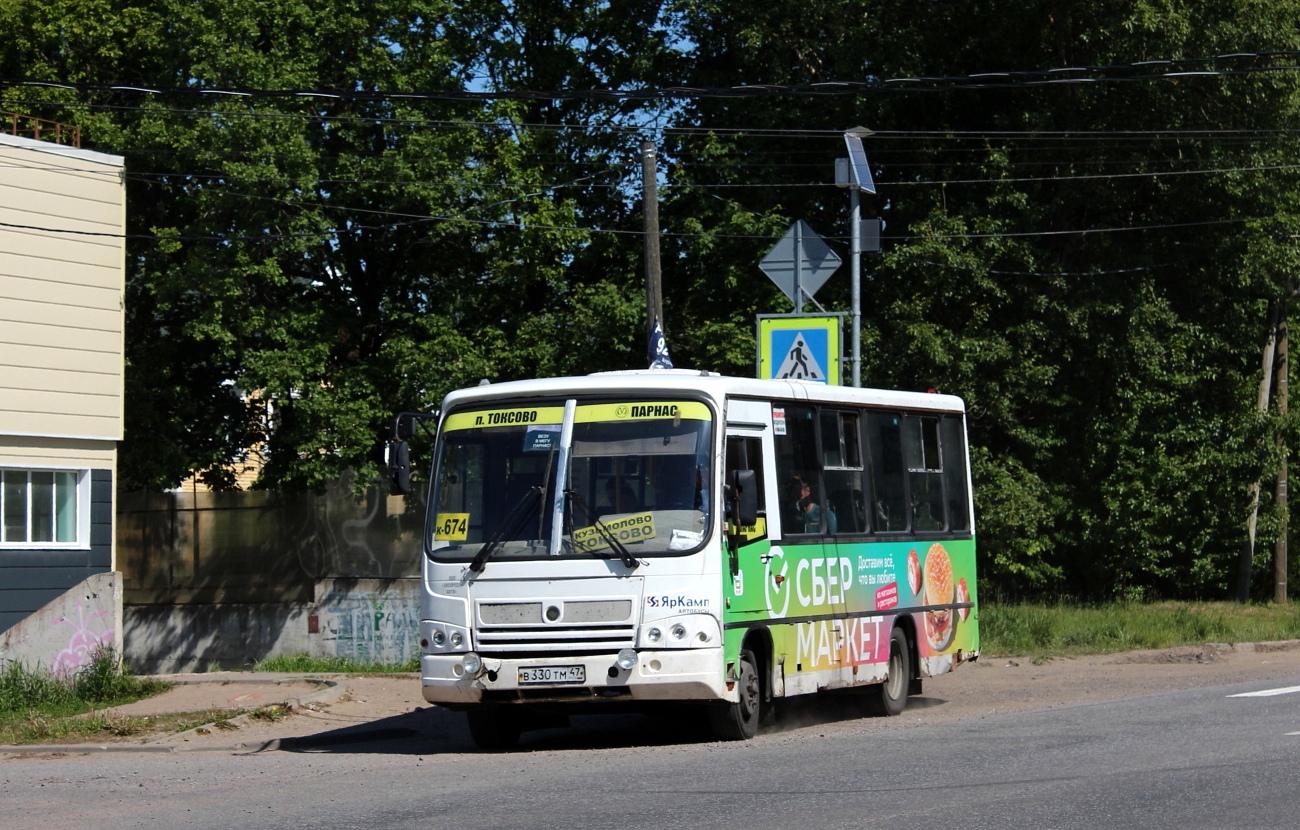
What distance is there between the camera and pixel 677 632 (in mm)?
12547

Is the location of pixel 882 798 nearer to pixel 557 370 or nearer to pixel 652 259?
pixel 652 259

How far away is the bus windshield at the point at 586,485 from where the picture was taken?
503 inches

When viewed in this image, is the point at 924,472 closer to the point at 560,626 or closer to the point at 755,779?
the point at 560,626

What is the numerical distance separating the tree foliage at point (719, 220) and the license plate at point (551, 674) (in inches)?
579

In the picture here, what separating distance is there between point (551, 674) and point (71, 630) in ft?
34.9

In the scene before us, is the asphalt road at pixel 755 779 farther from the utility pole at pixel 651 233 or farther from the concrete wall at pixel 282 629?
the concrete wall at pixel 282 629

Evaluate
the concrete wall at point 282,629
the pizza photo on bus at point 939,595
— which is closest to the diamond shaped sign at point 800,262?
the pizza photo on bus at point 939,595

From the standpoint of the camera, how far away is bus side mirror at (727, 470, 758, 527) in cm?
1267

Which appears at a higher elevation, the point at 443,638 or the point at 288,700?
the point at 443,638

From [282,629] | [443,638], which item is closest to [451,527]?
[443,638]

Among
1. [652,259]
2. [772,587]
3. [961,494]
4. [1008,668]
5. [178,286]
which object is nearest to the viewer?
[772,587]

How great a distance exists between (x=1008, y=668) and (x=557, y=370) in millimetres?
10285

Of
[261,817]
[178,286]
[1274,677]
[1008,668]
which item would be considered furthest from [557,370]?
[261,817]

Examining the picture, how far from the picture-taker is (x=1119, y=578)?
99.9 feet
